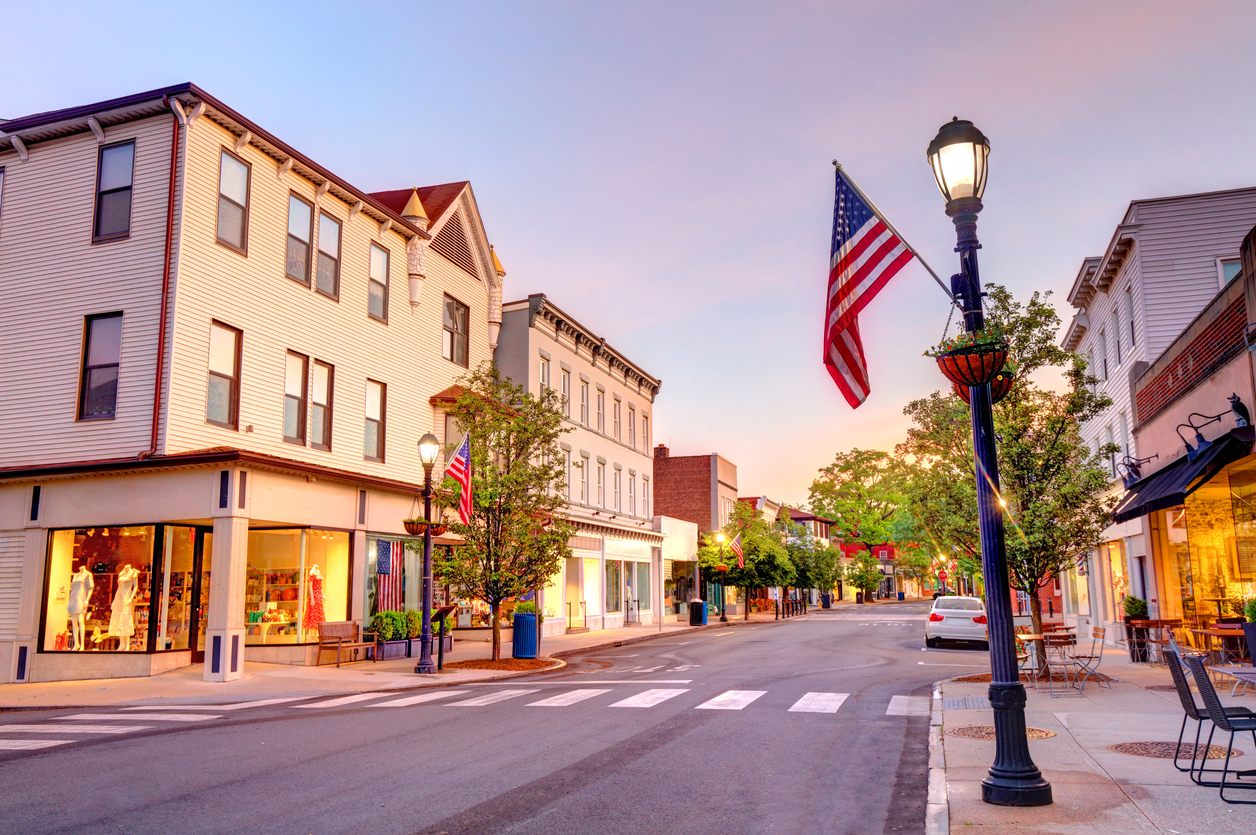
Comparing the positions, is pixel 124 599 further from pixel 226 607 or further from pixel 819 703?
pixel 819 703

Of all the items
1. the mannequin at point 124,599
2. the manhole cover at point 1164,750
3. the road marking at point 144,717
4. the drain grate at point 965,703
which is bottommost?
the road marking at point 144,717

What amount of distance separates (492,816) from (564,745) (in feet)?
10.7

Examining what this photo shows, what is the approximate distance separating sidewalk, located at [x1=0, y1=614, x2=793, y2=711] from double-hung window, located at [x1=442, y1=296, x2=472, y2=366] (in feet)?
33.6

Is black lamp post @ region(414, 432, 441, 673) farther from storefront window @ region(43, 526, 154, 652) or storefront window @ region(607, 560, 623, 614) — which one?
storefront window @ region(607, 560, 623, 614)

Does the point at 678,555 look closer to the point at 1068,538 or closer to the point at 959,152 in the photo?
the point at 1068,538

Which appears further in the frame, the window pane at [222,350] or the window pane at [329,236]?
the window pane at [329,236]

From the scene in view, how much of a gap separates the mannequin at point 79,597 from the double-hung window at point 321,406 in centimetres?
545

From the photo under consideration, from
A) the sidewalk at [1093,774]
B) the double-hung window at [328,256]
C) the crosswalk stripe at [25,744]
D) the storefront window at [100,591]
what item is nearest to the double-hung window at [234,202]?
the double-hung window at [328,256]

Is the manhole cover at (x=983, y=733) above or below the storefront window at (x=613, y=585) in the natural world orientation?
below

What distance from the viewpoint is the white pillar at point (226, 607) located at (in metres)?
17.9

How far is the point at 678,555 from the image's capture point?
49750mm

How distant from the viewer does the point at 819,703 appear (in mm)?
14352

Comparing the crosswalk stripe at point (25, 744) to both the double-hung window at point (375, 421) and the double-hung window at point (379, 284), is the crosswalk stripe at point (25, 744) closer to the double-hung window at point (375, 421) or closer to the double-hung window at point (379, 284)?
the double-hung window at point (375, 421)

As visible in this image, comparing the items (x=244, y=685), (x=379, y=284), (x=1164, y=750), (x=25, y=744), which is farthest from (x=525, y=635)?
(x=1164, y=750)
